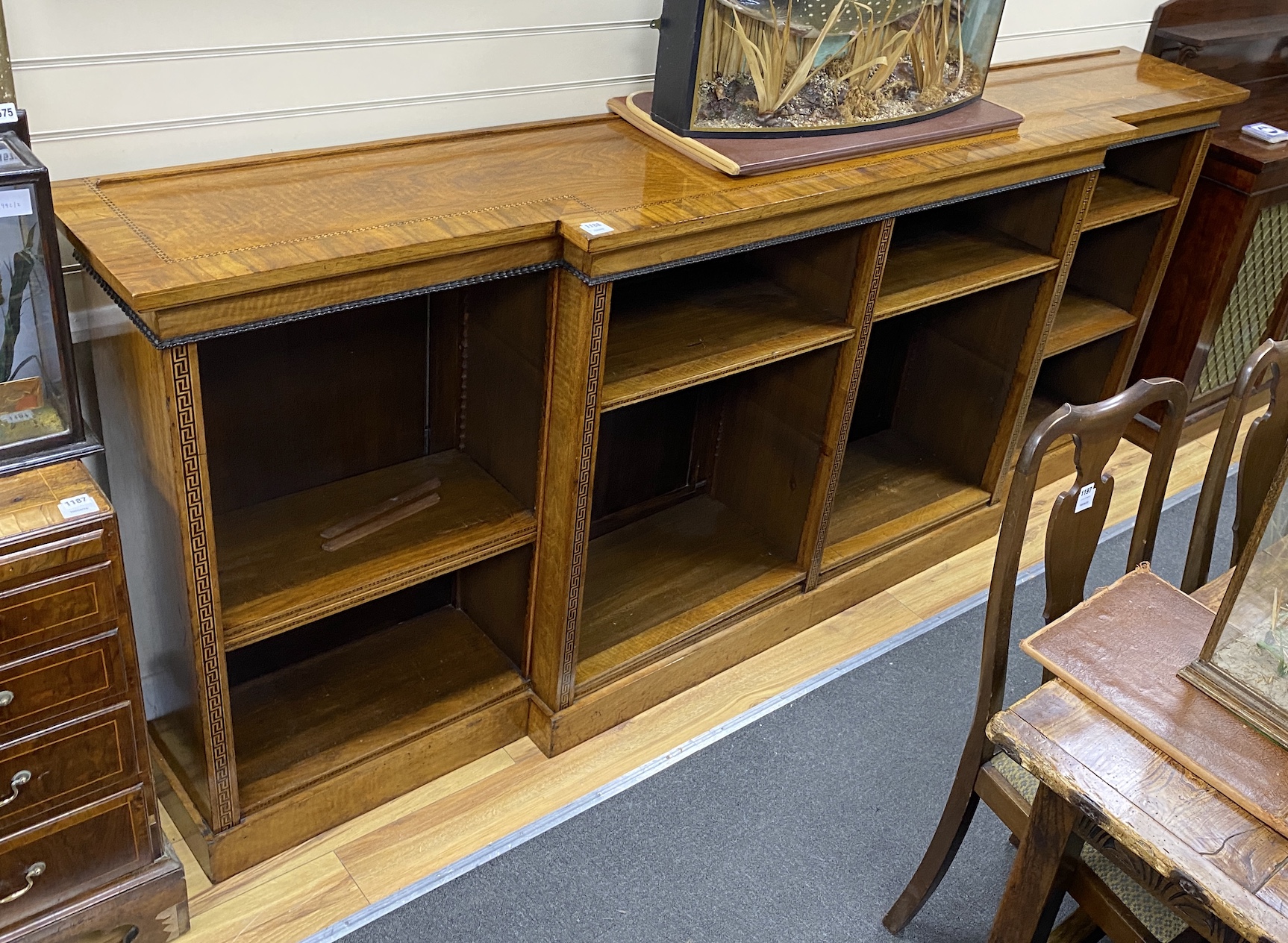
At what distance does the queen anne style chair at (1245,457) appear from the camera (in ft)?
5.95

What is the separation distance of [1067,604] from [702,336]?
789 mm

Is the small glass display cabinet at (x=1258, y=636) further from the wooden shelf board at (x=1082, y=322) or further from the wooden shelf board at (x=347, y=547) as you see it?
the wooden shelf board at (x=1082, y=322)

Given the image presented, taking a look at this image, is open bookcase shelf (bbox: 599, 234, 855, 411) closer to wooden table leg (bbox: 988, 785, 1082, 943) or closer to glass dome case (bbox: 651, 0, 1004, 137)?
glass dome case (bbox: 651, 0, 1004, 137)

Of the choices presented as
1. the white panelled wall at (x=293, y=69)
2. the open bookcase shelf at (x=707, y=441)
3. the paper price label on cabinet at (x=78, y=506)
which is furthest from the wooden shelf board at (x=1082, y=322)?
the paper price label on cabinet at (x=78, y=506)

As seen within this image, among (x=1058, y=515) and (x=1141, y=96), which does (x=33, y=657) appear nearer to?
(x=1058, y=515)

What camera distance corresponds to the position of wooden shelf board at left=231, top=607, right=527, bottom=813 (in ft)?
6.56

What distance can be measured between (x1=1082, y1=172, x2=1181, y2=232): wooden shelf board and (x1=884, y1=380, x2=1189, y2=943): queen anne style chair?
1040 millimetres

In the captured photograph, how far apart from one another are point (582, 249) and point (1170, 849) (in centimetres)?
108

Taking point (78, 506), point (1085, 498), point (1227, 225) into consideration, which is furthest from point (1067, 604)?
point (1227, 225)

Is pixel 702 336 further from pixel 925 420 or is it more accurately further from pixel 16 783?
pixel 16 783

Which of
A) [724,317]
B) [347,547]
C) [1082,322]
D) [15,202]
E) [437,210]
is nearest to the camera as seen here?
[15,202]

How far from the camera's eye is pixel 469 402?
214 cm

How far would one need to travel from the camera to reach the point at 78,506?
1.46 metres

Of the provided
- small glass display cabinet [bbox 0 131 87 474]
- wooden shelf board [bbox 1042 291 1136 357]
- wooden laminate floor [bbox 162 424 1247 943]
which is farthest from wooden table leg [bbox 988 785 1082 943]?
wooden shelf board [bbox 1042 291 1136 357]
